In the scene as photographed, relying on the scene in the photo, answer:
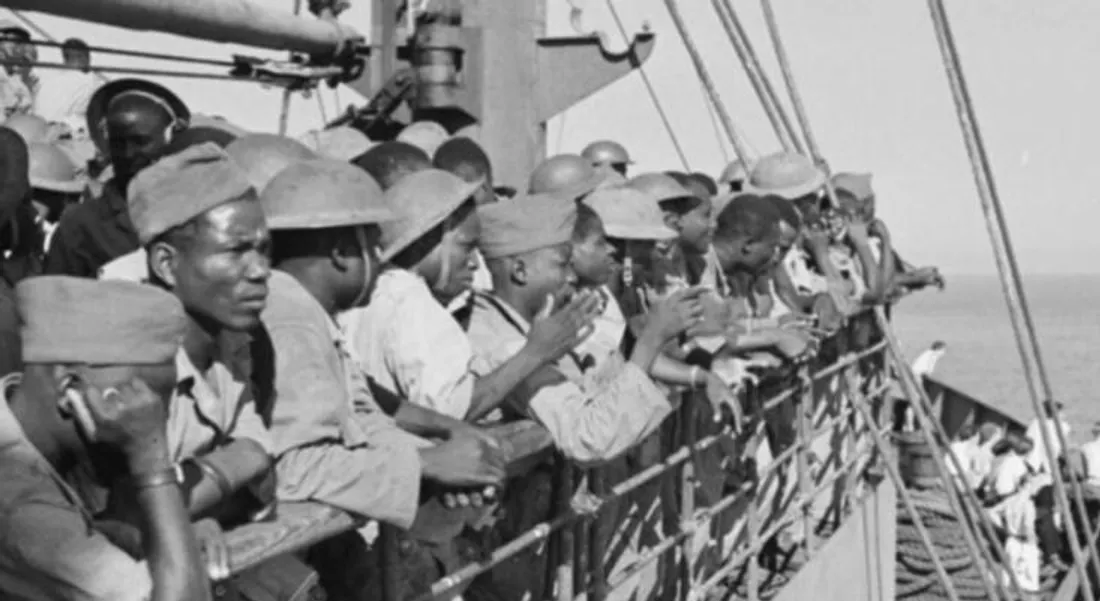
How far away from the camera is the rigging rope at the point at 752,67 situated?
694 centimetres

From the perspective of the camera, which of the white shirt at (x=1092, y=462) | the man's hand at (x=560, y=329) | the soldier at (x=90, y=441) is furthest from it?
the white shirt at (x=1092, y=462)

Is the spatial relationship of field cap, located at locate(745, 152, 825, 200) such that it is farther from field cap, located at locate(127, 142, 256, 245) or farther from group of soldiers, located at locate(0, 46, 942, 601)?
field cap, located at locate(127, 142, 256, 245)

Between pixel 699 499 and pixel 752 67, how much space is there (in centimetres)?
225

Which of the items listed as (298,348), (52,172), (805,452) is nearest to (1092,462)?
(805,452)

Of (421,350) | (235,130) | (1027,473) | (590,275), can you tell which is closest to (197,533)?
(421,350)

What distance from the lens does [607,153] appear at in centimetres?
772

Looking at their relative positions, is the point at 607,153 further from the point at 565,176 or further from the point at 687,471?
the point at 687,471

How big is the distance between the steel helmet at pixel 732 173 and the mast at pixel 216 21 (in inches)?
111

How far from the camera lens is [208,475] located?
2404 millimetres

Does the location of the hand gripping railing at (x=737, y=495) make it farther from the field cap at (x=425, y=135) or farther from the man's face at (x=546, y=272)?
the field cap at (x=425, y=135)

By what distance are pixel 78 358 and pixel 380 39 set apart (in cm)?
532

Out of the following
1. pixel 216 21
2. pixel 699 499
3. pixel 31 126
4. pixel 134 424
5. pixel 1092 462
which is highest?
pixel 216 21

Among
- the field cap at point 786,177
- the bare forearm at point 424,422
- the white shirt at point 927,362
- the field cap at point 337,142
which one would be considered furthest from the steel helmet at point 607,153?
the white shirt at point 927,362

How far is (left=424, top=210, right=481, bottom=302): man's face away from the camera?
3715 mm
